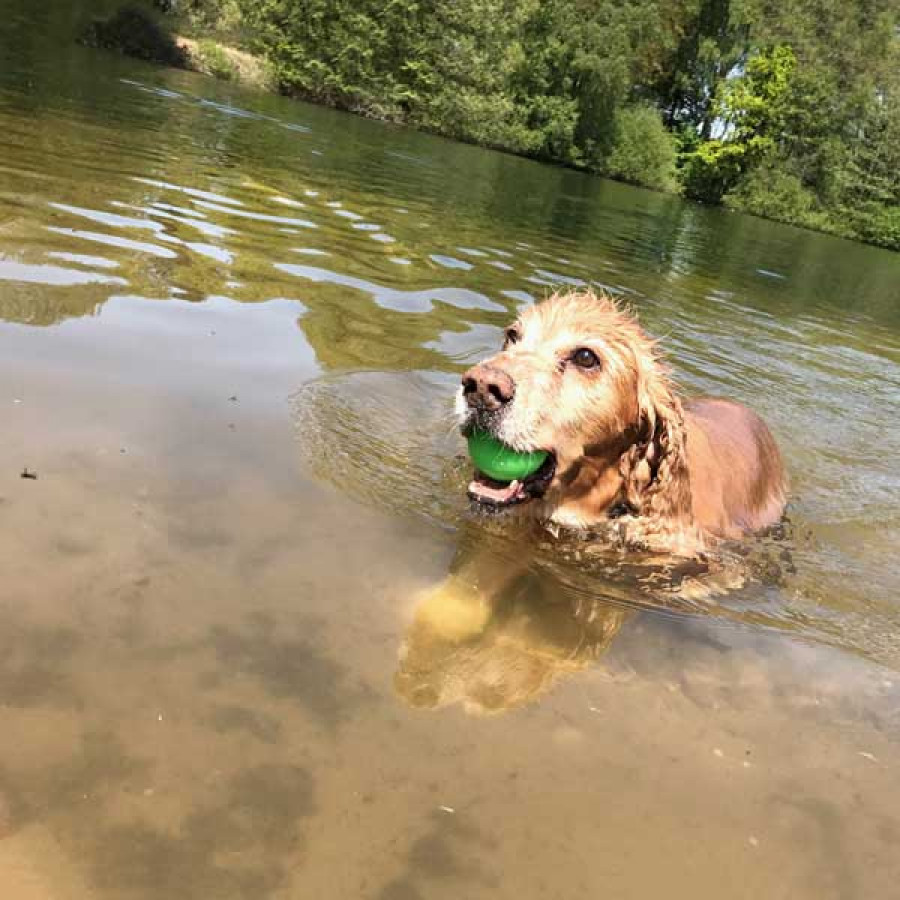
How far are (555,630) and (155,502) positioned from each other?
2.01 m

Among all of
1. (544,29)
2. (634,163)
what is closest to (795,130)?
(634,163)

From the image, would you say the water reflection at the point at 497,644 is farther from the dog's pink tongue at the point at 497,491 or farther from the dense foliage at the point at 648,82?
the dense foliage at the point at 648,82

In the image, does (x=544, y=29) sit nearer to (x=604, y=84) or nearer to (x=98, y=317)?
(x=604, y=84)

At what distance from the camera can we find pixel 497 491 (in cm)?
488

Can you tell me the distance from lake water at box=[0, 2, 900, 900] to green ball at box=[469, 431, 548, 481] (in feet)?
1.67

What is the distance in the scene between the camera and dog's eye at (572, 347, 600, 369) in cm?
495

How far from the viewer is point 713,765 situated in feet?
10.9

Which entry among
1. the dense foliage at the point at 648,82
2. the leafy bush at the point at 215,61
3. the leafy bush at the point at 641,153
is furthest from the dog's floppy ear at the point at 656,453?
the leafy bush at the point at 641,153

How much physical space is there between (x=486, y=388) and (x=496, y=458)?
15.7 inches

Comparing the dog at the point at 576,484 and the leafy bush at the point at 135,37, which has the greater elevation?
the leafy bush at the point at 135,37

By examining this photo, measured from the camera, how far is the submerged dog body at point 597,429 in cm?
470

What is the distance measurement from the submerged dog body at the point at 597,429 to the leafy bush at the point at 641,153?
5586cm

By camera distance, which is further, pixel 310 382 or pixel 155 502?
pixel 310 382

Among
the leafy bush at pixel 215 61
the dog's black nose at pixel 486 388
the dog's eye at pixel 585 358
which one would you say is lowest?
the dog's black nose at pixel 486 388
